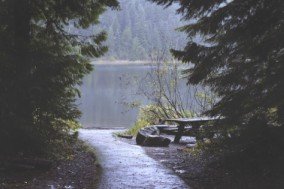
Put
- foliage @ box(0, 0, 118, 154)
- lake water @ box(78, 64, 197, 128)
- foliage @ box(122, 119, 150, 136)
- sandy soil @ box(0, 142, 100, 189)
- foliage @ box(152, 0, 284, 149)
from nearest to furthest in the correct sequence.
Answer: foliage @ box(152, 0, 284, 149) < sandy soil @ box(0, 142, 100, 189) < foliage @ box(0, 0, 118, 154) < foliage @ box(122, 119, 150, 136) < lake water @ box(78, 64, 197, 128)

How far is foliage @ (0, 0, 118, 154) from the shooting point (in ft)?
27.4

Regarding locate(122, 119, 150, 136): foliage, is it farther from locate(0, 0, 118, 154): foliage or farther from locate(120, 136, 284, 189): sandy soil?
locate(120, 136, 284, 189): sandy soil

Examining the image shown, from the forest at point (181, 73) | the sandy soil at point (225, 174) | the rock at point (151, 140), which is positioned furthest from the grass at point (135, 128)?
the sandy soil at point (225, 174)

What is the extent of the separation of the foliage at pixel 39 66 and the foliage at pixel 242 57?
Answer: 2295 millimetres

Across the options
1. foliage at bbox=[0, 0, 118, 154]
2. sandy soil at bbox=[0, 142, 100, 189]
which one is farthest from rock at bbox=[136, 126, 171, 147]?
sandy soil at bbox=[0, 142, 100, 189]

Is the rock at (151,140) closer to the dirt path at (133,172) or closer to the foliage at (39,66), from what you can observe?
the dirt path at (133,172)

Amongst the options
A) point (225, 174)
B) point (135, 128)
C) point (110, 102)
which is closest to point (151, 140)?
point (135, 128)

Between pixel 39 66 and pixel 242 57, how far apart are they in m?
3.78

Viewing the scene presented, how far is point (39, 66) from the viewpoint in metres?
8.70

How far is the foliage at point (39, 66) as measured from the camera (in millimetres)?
8344

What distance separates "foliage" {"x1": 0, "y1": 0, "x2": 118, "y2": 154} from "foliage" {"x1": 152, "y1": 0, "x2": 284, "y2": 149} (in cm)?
229

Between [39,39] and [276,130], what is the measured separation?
201 inches

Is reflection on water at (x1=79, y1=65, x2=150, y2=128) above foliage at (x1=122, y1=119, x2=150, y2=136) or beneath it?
beneath

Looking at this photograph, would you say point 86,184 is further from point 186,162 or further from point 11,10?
point 11,10
